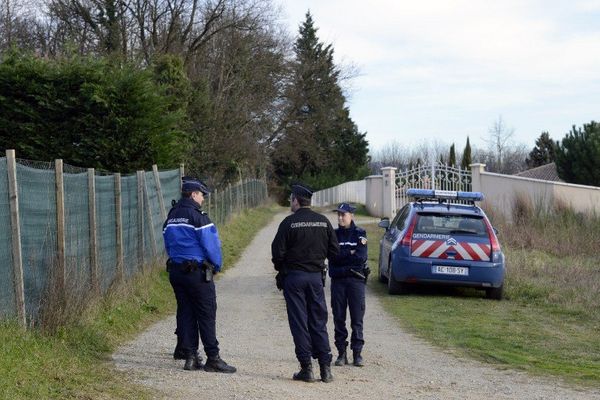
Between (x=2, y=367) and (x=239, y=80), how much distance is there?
40211 mm

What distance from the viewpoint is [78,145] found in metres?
17.8

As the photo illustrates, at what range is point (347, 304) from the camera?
9781mm

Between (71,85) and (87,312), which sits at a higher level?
(71,85)

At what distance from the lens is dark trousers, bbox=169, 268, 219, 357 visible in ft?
28.7

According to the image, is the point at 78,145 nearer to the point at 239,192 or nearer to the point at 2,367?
the point at 2,367

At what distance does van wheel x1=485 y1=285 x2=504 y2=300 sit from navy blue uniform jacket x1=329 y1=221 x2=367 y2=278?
6488 millimetres

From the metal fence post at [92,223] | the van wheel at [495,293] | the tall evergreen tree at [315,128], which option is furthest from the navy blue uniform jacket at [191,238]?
the tall evergreen tree at [315,128]

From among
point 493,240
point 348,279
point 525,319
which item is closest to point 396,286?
point 493,240

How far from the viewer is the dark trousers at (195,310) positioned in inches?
344

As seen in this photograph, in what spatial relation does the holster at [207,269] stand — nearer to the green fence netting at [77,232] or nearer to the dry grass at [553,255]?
the green fence netting at [77,232]

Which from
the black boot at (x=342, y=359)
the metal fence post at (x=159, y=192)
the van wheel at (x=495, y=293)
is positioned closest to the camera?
the black boot at (x=342, y=359)

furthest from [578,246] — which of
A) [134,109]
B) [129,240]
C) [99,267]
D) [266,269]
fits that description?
[99,267]

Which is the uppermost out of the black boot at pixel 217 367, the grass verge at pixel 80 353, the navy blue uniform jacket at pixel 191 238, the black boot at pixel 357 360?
the navy blue uniform jacket at pixel 191 238

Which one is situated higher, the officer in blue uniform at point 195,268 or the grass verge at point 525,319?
the officer in blue uniform at point 195,268
